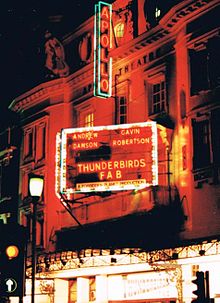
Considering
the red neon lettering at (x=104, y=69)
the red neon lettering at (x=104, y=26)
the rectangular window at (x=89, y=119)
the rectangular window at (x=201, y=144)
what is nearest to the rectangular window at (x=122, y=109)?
the red neon lettering at (x=104, y=69)

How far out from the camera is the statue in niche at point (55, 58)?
31328 millimetres

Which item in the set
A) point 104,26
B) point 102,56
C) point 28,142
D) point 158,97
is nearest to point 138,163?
point 158,97

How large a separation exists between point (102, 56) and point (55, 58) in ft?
19.6

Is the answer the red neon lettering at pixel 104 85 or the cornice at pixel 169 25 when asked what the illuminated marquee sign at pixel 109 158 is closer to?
the red neon lettering at pixel 104 85

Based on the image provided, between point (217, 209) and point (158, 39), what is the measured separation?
311 inches

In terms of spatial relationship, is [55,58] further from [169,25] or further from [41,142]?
[169,25]

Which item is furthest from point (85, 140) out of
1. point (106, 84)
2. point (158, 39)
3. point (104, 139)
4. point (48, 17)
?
point (48, 17)

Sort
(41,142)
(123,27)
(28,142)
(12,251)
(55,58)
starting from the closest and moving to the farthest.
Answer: (12,251), (123,27), (55,58), (41,142), (28,142)

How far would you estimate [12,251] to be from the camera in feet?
29.5

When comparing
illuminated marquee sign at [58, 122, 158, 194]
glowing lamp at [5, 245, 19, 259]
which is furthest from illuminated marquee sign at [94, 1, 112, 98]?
glowing lamp at [5, 245, 19, 259]

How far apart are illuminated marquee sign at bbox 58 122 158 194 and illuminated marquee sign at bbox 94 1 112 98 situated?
2170 millimetres

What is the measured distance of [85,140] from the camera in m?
25.8

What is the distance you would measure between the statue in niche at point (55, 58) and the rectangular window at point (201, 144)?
10132mm

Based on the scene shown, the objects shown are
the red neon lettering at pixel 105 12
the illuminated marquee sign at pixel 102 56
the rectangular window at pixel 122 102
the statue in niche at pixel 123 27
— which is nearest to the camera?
the illuminated marquee sign at pixel 102 56
